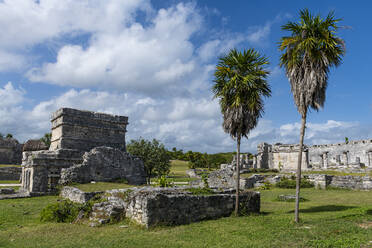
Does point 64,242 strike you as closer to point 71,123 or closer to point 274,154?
point 71,123

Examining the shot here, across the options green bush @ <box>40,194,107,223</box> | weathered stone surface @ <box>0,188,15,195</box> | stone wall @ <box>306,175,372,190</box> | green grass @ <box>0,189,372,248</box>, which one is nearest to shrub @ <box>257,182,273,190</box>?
stone wall @ <box>306,175,372,190</box>

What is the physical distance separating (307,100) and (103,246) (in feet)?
26.2

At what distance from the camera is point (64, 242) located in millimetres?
8023

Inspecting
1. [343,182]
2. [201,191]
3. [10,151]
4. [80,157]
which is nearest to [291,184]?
[343,182]

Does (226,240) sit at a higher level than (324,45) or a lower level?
lower

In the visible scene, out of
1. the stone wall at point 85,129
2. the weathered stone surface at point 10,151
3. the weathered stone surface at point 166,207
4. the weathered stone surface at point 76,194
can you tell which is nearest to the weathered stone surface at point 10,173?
the weathered stone surface at point 10,151

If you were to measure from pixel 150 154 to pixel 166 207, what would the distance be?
23.7 metres

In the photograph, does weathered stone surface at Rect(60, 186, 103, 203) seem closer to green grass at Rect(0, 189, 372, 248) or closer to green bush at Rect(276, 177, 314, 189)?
green grass at Rect(0, 189, 372, 248)

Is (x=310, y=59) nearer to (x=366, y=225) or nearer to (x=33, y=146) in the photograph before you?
(x=366, y=225)

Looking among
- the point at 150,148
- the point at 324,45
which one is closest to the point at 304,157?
the point at 150,148

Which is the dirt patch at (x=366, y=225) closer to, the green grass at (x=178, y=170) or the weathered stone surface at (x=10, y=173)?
the weathered stone surface at (x=10, y=173)

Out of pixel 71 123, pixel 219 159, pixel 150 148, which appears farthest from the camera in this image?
pixel 219 159

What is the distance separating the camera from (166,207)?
980 centimetres

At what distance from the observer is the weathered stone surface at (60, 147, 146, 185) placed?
66.5ft
